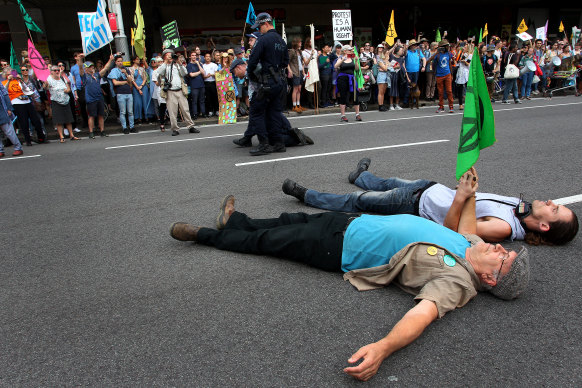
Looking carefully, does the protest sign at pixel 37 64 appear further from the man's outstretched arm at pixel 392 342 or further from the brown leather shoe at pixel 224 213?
the man's outstretched arm at pixel 392 342

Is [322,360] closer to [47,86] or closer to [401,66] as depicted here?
[47,86]

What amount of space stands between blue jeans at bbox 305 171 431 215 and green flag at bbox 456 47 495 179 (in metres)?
0.82

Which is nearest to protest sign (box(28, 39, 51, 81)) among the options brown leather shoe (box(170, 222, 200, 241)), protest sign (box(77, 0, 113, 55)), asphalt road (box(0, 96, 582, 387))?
protest sign (box(77, 0, 113, 55))

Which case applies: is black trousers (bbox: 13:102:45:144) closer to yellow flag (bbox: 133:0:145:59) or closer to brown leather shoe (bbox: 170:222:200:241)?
yellow flag (bbox: 133:0:145:59)

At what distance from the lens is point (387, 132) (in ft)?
28.3

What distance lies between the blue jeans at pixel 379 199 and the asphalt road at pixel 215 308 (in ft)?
0.75

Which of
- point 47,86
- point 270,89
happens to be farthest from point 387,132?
point 47,86

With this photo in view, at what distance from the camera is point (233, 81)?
11.1m

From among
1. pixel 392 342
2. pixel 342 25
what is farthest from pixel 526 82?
pixel 392 342

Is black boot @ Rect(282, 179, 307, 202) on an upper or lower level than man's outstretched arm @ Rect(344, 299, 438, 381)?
upper

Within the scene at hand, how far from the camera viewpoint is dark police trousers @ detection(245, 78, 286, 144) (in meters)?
6.85

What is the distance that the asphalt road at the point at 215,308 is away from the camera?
216 centimetres

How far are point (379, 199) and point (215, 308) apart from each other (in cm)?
199

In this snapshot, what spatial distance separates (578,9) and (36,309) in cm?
3270
